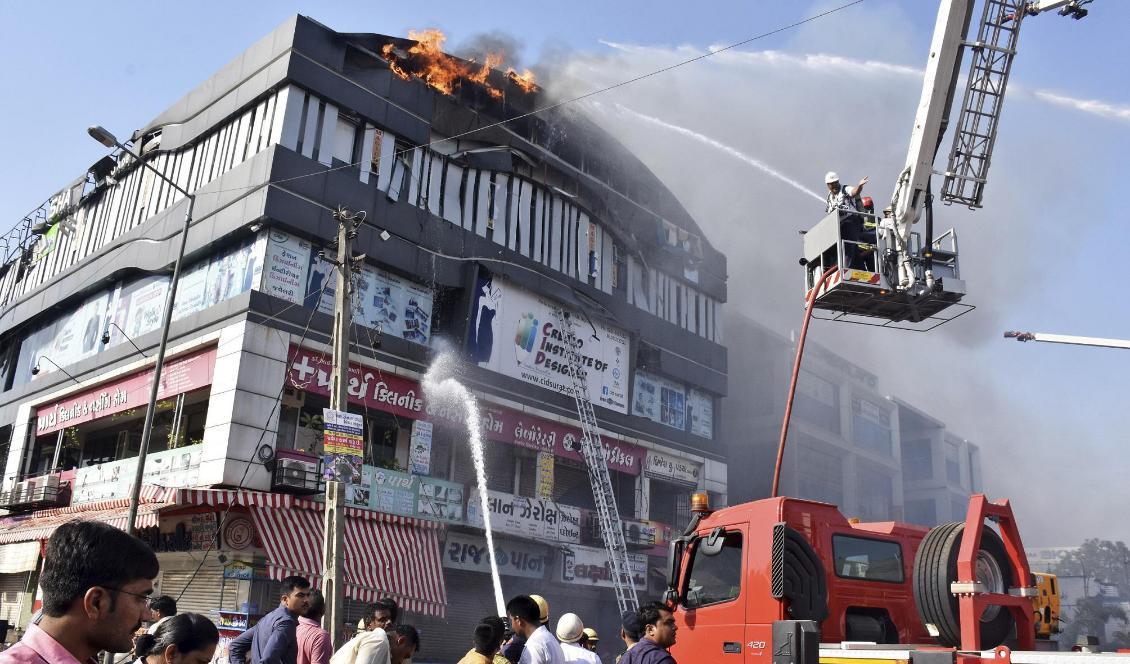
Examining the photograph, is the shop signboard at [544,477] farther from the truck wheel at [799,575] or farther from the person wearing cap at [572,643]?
the person wearing cap at [572,643]

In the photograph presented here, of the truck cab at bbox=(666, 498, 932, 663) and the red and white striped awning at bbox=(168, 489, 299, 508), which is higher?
the red and white striped awning at bbox=(168, 489, 299, 508)

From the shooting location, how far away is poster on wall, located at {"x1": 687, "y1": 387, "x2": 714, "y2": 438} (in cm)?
3566

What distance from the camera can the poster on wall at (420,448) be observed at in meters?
25.2

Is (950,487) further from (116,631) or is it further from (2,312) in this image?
(116,631)

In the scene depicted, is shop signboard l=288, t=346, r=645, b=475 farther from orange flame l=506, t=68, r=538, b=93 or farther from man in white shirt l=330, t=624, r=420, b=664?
man in white shirt l=330, t=624, r=420, b=664

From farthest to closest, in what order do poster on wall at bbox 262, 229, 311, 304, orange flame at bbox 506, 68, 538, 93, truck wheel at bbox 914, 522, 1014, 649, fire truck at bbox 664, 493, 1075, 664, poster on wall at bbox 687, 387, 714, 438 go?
1. poster on wall at bbox 687, 387, 714, 438
2. orange flame at bbox 506, 68, 538, 93
3. poster on wall at bbox 262, 229, 311, 304
4. truck wheel at bbox 914, 522, 1014, 649
5. fire truck at bbox 664, 493, 1075, 664

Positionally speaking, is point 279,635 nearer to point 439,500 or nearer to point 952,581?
point 952,581

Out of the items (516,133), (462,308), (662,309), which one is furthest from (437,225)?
(662,309)

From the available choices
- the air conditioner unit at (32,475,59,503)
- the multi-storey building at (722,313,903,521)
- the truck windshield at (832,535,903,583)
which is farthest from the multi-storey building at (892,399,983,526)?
the truck windshield at (832,535,903,583)

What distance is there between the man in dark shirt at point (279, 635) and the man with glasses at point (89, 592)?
4167 mm

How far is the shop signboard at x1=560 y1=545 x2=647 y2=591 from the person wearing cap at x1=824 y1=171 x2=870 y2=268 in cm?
1763

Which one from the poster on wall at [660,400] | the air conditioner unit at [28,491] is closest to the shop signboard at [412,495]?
the poster on wall at [660,400]

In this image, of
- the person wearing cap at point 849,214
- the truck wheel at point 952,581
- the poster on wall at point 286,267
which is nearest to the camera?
the truck wheel at point 952,581

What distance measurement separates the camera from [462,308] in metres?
27.2
